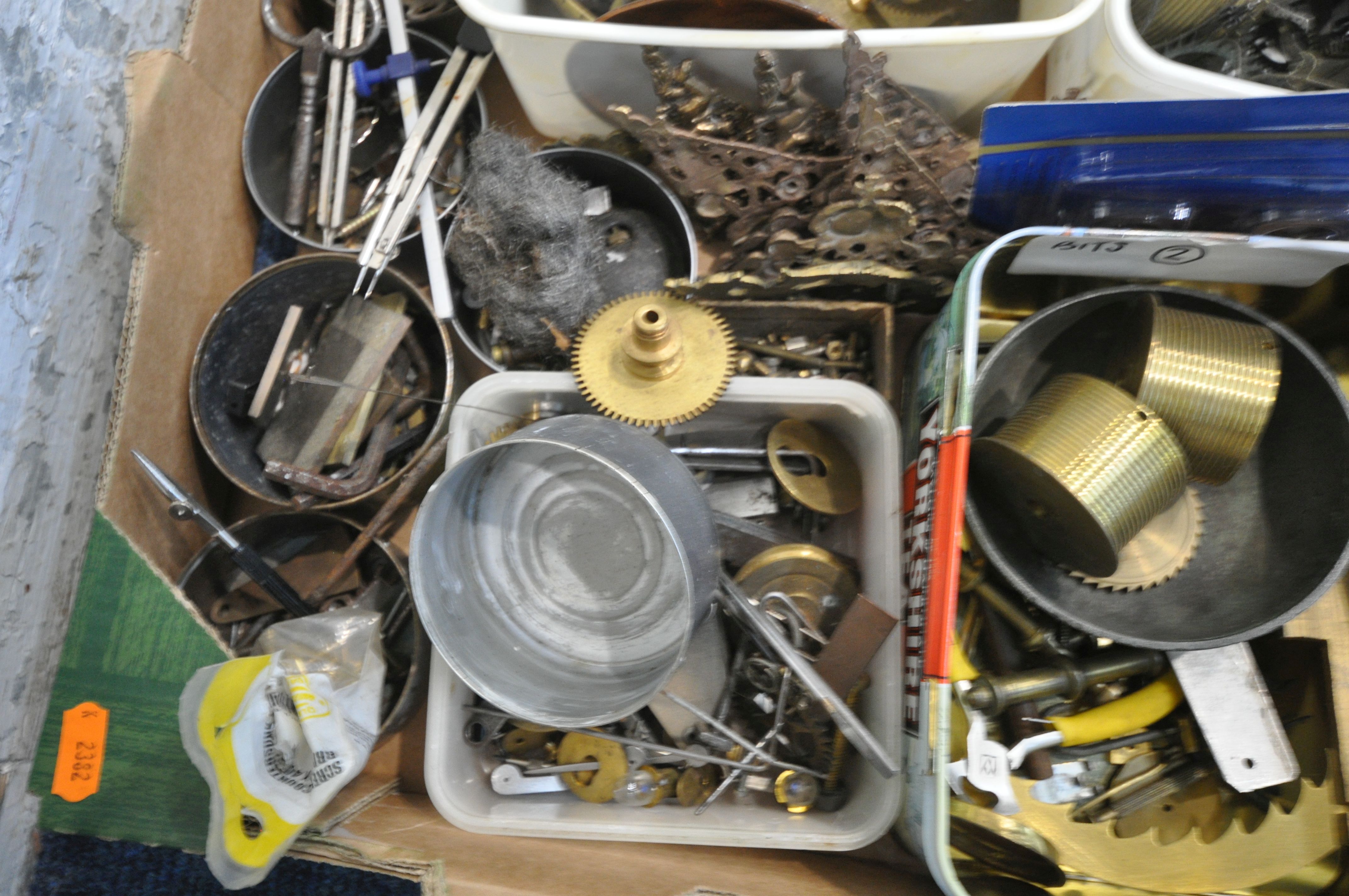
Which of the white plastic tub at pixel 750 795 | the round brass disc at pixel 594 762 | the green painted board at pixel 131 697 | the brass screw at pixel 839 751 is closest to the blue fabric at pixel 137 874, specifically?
the green painted board at pixel 131 697

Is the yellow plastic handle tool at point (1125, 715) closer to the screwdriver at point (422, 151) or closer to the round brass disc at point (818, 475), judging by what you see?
the round brass disc at point (818, 475)

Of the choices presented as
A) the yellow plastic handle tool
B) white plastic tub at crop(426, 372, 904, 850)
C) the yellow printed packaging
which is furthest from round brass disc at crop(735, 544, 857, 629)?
the yellow printed packaging

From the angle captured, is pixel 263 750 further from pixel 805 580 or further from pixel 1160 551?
pixel 1160 551

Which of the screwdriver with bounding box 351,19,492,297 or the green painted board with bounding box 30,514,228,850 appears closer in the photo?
the green painted board with bounding box 30,514,228,850

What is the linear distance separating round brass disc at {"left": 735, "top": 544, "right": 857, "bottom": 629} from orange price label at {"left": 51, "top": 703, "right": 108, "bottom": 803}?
72 cm

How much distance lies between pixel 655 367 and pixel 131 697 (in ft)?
2.21

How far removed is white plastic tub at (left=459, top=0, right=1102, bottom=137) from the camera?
0.80 metres

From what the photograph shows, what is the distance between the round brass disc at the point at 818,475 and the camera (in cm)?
95

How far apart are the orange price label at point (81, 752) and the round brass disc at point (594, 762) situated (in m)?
0.50

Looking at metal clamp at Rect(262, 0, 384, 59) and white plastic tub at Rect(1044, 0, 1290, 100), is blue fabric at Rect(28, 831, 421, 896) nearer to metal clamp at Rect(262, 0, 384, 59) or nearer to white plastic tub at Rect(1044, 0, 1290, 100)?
metal clamp at Rect(262, 0, 384, 59)

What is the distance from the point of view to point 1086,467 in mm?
719

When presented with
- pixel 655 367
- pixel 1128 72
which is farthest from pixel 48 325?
pixel 1128 72

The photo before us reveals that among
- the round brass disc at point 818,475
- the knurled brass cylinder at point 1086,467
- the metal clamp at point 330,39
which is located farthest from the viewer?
the metal clamp at point 330,39

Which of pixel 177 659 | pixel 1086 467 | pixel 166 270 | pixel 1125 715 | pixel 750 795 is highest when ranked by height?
pixel 166 270
